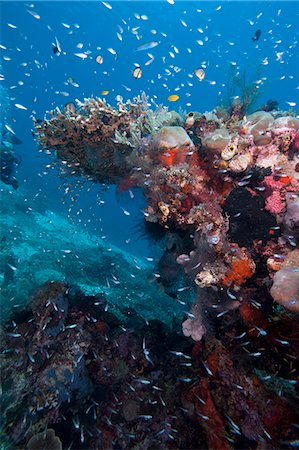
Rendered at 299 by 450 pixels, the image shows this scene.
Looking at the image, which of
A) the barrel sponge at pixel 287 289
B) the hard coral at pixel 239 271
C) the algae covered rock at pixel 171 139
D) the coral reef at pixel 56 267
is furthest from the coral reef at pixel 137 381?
the algae covered rock at pixel 171 139

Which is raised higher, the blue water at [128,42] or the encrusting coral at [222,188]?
the blue water at [128,42]

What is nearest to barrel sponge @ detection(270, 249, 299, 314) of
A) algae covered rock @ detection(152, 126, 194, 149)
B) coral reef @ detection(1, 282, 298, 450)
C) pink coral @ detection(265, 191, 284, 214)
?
coral reef @ detection(1, 282, 298, 450)

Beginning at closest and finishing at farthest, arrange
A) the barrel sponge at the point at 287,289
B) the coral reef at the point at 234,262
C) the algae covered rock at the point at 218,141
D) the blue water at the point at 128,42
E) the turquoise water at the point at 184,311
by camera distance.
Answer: the barrel sponge at the point at 287,289 < the coral reef at the point at 234,262 < the turquoise water at the point at 184,311 < the algae covered rock at the point at 218,141 < the blue water at the point at 128,42

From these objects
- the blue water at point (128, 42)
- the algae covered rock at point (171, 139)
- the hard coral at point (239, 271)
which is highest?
the blue water at point (128, 42)

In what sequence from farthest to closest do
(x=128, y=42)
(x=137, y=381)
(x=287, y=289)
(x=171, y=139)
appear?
(x=128, y=42) < (x=137, y=381) < (x=171, y=139) < (x=287, y=289)

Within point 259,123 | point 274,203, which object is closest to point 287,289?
point 274,203

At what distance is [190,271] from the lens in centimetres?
538

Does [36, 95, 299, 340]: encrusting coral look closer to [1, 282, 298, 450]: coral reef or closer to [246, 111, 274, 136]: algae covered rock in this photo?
[246, 111, 274, 136]: algae covered rock

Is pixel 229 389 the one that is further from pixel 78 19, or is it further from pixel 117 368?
pixel 78 19

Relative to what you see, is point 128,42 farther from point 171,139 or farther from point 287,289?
point 287,289

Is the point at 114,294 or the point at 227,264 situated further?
the point at 114,294

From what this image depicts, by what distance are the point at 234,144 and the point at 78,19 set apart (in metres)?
63.1

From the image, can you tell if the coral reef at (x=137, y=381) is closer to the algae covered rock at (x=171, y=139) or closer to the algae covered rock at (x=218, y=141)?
the algae covered rock at (x=218, y=141)

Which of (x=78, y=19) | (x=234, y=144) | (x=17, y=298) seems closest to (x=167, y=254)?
(x=234, y=144)
